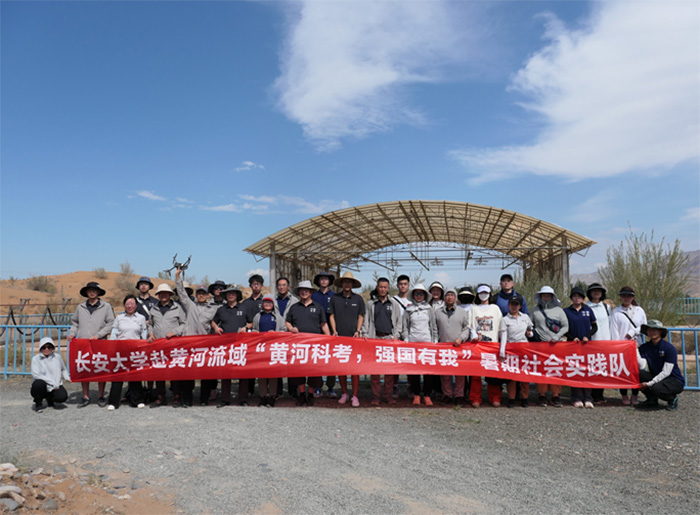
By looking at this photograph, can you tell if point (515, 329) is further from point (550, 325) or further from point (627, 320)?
point (627, 320)

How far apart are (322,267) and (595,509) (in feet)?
90.3

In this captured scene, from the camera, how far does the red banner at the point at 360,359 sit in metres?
7.25

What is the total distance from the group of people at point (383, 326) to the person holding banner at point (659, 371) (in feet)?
0.05

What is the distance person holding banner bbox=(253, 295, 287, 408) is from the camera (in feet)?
24.1

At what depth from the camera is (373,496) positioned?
3.96 m

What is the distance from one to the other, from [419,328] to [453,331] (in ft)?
1.71

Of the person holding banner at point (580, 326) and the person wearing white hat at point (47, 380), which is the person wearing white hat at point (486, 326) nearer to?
the person holding banner at point (580, 326)

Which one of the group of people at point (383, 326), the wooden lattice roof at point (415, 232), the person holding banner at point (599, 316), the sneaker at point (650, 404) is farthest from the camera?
the wooden lattice roof at point (415, 232)

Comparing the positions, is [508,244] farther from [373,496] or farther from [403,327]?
[373,496]

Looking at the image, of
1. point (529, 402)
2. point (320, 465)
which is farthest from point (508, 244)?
point (320, 465)

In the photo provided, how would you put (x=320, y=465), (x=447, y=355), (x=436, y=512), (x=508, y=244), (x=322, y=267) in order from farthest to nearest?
(x=322, y=267) → (x=508, y=244) → (x=447, y=355) → (x=320, y=465) → (x=436, y=512)

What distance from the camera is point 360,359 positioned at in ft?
23.9

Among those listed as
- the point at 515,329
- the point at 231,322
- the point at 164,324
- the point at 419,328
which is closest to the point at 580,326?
the point at 515,329

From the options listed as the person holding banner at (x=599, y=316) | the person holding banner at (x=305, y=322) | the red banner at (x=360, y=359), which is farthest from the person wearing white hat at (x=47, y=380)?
the person holding banner at (x=599, y=316)
